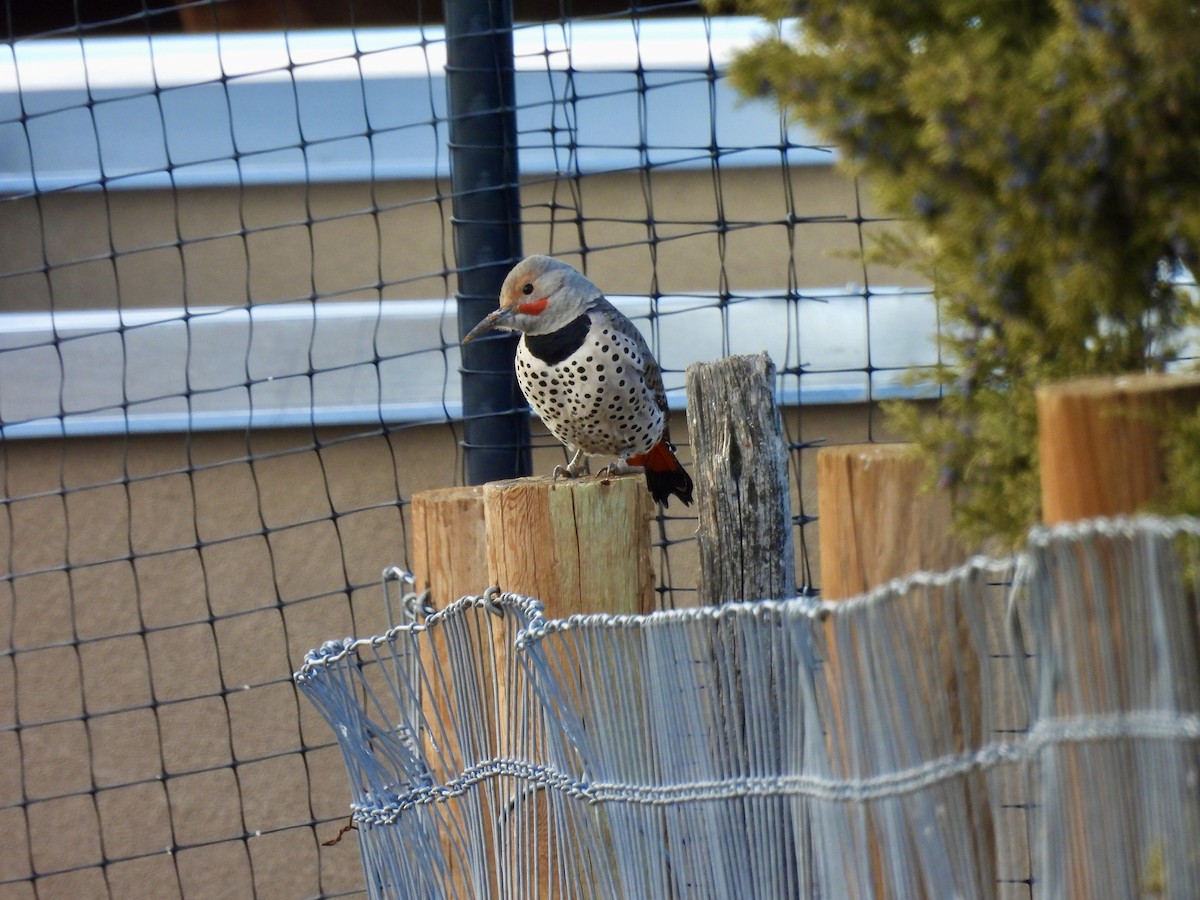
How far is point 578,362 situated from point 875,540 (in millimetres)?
1423

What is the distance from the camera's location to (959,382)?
1454mm

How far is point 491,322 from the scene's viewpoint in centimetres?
267

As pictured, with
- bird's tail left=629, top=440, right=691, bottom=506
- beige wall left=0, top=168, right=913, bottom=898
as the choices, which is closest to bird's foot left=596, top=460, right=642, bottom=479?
bird's tail left=629, top=440, right=691, bottom=506

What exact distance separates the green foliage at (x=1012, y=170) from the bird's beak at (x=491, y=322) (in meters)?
1.31

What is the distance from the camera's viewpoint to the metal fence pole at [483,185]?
2744mm

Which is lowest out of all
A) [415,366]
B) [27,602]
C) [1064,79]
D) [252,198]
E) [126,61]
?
[27,602]

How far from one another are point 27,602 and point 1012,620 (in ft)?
11.9

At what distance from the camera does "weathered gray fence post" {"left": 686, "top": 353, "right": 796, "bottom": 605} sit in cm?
203

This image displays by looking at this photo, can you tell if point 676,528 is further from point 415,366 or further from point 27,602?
point 27,602

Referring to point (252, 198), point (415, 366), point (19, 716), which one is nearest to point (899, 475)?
point (415, 366)

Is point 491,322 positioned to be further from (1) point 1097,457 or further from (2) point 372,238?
(2) point 372,238

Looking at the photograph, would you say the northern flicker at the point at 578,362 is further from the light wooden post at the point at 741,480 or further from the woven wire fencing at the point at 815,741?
the woven wire fencing at the point at 815,741

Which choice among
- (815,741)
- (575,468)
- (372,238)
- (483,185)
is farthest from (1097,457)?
(372,238)

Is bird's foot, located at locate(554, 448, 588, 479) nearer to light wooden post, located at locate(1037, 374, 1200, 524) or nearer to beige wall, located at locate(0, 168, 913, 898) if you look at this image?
beige wall, located at locate(0, 168, 913, 898)
